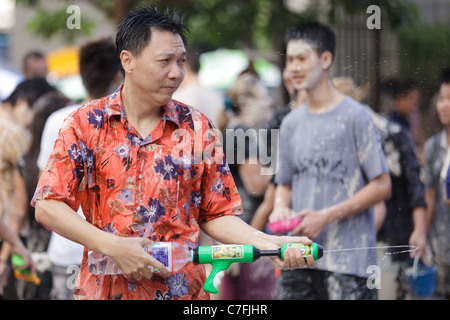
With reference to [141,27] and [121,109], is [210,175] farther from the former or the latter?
[141,27]

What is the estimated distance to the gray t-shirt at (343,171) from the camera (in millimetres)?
4367

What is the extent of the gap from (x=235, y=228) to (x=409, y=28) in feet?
13.4

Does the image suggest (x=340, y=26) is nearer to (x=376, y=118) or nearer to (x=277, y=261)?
(x=376, y=118)

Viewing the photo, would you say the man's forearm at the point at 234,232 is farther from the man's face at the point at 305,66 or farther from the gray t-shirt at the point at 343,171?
the man's face at the point at 305,66

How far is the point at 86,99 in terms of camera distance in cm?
483

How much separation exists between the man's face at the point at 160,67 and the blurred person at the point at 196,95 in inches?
68.2

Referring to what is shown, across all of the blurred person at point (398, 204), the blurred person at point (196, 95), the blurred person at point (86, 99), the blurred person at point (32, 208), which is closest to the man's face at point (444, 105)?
the blurred person at point (398, 204)

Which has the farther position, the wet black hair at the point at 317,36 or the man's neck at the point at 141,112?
the wet black hair at the point at 317,36

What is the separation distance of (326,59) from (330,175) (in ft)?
2.12

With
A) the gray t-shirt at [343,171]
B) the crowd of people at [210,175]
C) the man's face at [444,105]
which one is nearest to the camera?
the crowd of people at [210,175]

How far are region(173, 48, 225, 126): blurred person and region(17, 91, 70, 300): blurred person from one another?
3.14ft

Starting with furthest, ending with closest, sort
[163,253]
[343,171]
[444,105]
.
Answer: [444,105] → [343,171] → [163,253]

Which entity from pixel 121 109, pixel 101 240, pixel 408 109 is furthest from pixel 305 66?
pixel 101 240
